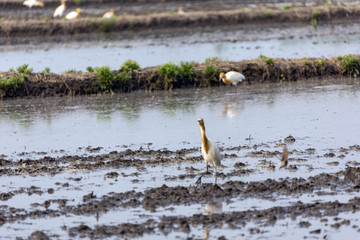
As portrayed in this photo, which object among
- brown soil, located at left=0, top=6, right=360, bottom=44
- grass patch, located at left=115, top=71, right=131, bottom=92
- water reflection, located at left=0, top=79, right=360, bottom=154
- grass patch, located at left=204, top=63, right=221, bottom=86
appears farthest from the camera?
brown soil, located at left=0, top=6, right=360, bottom=44

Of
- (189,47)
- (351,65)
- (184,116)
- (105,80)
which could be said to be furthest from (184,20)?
(184,116)

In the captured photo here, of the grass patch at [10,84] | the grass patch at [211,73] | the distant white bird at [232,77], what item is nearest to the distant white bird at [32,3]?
the grass patch at [10,84]

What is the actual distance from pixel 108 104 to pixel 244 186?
30.3ft

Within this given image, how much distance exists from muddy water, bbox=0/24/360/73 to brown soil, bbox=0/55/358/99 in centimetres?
437

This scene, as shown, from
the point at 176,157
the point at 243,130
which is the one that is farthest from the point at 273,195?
the point at 243,130

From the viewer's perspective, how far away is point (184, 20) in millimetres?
39375

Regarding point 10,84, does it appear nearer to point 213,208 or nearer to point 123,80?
point 123,80

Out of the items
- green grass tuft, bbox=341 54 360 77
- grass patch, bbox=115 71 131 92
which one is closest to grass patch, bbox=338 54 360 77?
green grass tuft, bbox=341 54 360 77

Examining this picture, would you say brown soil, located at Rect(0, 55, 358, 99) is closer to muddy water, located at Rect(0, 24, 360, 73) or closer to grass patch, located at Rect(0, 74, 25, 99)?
grass patch, located at Rect(0, 74, 25, 99)

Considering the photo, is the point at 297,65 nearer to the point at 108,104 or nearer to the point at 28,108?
the point at 108,104

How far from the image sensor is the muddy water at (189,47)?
1061 inches

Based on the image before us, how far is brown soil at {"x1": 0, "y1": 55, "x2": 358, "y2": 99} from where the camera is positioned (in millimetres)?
20016

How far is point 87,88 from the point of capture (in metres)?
20.1

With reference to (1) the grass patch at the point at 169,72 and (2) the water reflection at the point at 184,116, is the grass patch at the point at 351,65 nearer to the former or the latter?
(2) the water reflection at the point at 184,116
